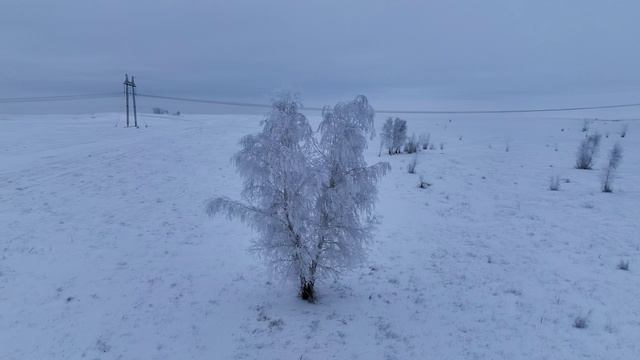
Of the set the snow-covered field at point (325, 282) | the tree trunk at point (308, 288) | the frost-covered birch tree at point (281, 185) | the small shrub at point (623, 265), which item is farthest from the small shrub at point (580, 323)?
the frost-covered birch tree at point (281, 185)

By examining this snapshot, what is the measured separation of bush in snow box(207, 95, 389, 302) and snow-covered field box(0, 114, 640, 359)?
1429 mm

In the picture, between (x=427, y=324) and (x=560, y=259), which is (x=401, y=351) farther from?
(x=560, y=259)

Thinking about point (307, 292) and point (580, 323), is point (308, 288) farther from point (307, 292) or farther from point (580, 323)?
point (580, 323)

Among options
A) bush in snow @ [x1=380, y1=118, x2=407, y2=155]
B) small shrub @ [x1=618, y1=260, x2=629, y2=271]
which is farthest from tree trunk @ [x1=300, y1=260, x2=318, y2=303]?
bush in snow @ [x1=380, y1=118, x2=407, y2=155]

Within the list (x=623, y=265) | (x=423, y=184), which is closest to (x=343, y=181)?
(x=623, y=265)

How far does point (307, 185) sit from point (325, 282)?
341 cm

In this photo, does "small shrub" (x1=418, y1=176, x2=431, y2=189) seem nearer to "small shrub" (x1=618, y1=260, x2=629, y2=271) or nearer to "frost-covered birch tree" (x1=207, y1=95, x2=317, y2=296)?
"small shrub" (x1=618, y1=260, x2=629, y2=271)

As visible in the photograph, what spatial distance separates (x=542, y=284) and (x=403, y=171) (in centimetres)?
1140

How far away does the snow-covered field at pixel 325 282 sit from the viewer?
7.21 metres

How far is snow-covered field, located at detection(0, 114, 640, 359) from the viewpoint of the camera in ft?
23.6

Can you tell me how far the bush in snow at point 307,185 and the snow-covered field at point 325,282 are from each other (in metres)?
1.43

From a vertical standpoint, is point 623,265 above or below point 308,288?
above

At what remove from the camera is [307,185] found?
7.29 metres

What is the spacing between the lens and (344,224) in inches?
314
